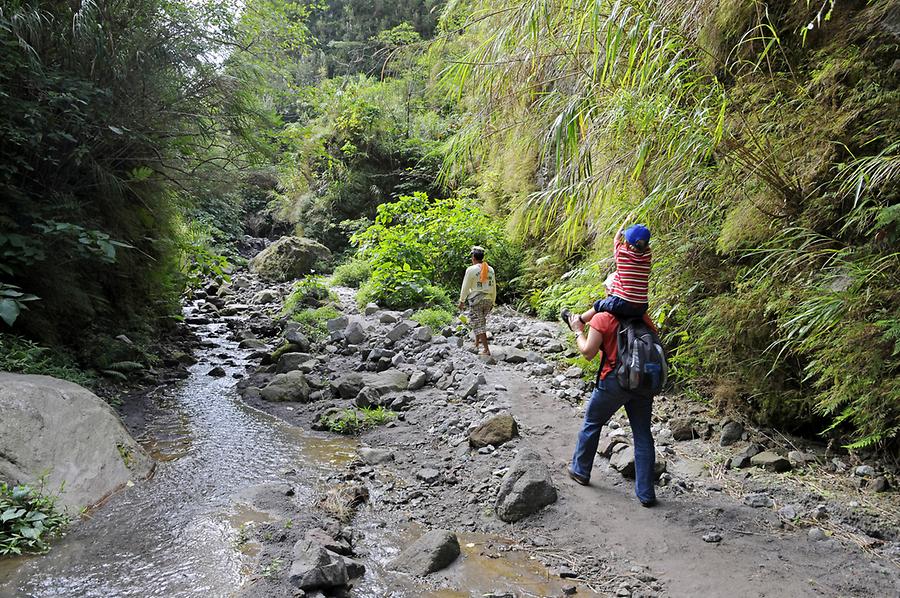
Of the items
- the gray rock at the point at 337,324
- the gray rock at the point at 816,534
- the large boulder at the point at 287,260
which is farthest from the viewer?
the large boulder at the point at 287,260

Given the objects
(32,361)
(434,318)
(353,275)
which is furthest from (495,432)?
(353,275)

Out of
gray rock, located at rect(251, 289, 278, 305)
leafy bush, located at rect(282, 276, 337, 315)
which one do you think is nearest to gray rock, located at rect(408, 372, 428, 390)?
leafy bush, located at rect(282, 276, 337, 315)

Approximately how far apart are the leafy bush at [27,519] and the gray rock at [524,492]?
109 inches

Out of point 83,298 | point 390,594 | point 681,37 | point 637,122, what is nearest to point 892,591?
point 390,594

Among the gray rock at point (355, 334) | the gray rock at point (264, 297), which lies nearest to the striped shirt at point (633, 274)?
the gray rock at point (355, 334)

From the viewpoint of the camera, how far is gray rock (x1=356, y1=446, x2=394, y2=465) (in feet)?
15.6

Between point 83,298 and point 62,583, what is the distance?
4022mm

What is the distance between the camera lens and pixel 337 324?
30.5 ft

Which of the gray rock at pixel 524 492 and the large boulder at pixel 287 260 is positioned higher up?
the large boulder at pixel 287 260

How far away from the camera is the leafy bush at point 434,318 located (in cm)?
846

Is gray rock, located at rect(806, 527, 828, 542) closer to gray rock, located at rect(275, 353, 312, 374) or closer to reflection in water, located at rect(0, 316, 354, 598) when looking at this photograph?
reflection in water, located at rect(0, 316, 354, 598)

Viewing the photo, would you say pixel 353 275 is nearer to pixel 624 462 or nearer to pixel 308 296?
pixel 308 296

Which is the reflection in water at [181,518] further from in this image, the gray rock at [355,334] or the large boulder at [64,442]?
the gray rock at [355,334]

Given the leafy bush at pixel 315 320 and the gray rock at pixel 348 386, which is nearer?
the gray rock at pixel 348 386
